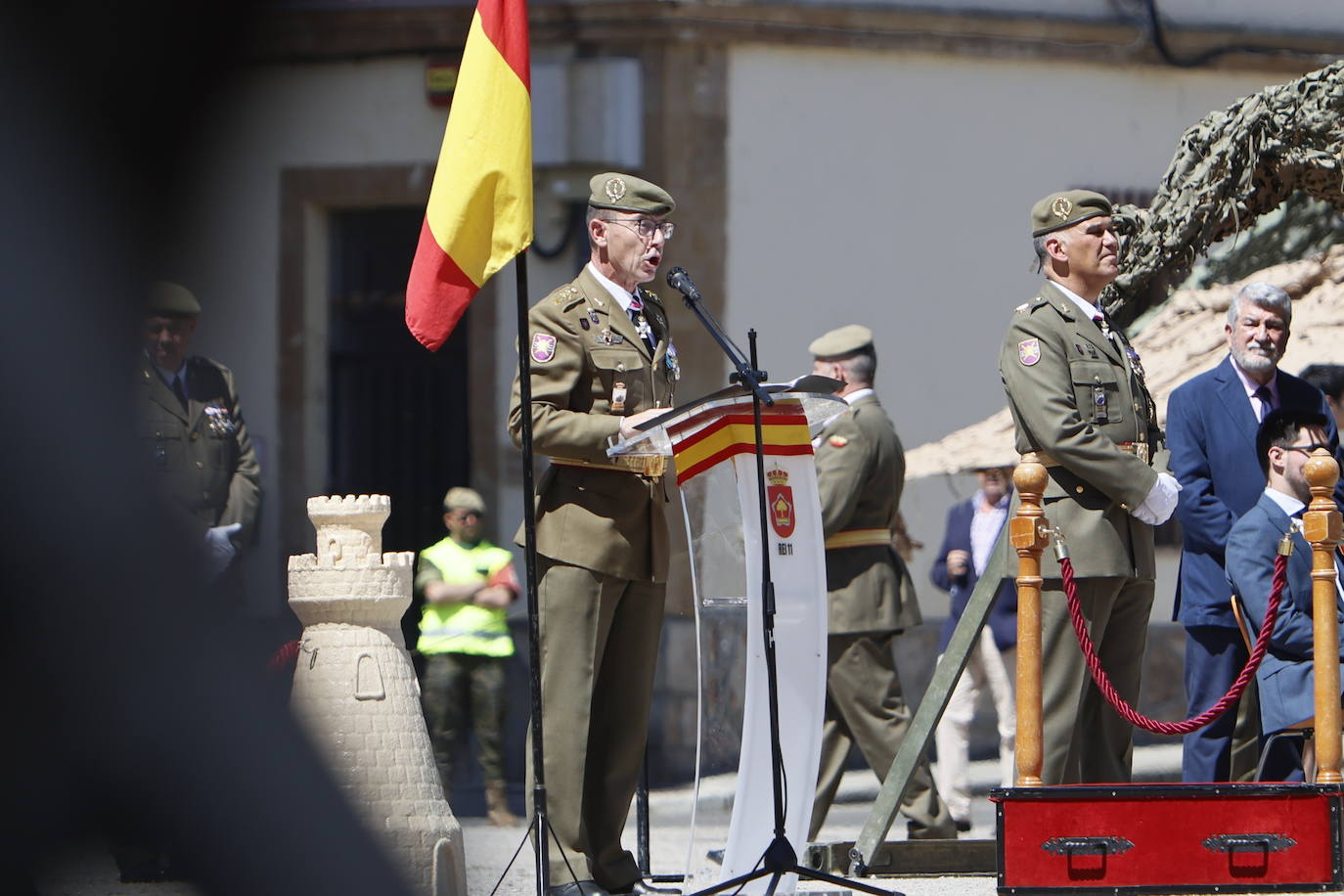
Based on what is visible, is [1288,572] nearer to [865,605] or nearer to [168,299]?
[865,605]

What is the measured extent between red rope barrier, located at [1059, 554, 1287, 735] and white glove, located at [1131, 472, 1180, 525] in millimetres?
238

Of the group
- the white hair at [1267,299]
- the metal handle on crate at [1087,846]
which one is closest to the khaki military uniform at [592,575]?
the metal handle on crate at [1087,846]

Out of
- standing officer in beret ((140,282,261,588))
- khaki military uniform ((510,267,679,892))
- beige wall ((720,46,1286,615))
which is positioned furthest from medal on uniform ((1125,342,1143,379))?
beige wall ((720,46,1286,615))

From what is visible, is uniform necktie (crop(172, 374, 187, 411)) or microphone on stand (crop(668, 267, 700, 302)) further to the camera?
microphone on stand (crop(668, 267, 700, 302))

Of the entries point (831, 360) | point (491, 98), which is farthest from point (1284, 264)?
point (491, 98)

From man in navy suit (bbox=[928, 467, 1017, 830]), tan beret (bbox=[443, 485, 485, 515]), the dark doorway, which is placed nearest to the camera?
man in navy suit (bbox=[928, 467, 1017, 830])

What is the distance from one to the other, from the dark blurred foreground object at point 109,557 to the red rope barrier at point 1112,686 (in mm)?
4566

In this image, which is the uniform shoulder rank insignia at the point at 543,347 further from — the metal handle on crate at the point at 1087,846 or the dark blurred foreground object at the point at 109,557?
the dark blurred foreground object at the point at 109,557

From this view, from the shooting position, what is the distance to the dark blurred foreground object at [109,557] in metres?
0.90

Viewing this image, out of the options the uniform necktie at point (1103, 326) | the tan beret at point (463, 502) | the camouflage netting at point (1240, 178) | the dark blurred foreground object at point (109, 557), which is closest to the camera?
the dark blurred foreground object at point (109, 557)

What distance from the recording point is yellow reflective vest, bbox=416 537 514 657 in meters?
9.18

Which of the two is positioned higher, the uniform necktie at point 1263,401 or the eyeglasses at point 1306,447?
the uniform necktie at point 1263,401

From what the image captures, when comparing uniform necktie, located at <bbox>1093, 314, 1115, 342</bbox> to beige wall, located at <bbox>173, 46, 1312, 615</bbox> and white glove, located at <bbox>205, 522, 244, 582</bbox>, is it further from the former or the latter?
beige wall, located at <bbox>173, 46, 1312, 615</bbox>

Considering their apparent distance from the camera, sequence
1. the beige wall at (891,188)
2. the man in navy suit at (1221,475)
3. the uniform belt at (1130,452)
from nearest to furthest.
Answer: the uniform belt at (1130,452), the man in navy suit at (1221,475), the beige wall at (891,188)
